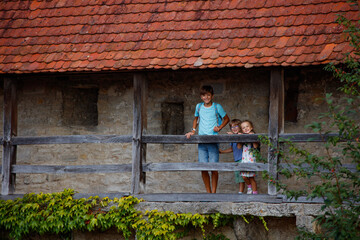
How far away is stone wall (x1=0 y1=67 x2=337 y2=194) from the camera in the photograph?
28.5ft

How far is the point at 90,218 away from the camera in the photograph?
7371 mm

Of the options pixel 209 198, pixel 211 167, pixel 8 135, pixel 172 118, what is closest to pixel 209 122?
pixel 211 167

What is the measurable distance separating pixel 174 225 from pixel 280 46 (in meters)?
2.82

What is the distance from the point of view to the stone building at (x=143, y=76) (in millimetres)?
7000

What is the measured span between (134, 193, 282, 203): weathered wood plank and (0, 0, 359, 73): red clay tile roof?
1.75m

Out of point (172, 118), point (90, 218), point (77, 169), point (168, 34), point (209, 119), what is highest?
point (168, 34)

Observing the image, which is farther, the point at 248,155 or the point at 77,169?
the point at 77,169

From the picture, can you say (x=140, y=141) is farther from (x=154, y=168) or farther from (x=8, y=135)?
(x=8, y=135)

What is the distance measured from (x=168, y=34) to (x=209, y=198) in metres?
2.37

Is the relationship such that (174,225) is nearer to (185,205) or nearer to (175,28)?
(185,205)

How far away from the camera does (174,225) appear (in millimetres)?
7309

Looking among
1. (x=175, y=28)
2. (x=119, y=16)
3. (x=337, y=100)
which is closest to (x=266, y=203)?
(x=337, y=100)

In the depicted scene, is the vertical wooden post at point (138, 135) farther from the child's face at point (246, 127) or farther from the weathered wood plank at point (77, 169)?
the child's face at point (246, 127)

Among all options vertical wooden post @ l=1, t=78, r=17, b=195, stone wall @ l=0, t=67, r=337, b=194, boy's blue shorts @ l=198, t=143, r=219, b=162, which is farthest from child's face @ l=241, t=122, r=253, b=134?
vertical wooden post @ l=1, t=78, r=17, b=195
